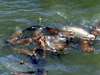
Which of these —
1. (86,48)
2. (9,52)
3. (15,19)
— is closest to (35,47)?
(9,52)

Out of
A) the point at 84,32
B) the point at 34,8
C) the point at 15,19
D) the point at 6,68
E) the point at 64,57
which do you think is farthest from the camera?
the point at 34,8

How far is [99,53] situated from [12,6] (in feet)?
14.0

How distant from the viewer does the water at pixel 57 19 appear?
876 centimetres

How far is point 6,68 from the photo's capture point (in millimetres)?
8625

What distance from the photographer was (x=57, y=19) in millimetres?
11312

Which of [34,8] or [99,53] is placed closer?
[99,53]

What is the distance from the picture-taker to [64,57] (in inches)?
362

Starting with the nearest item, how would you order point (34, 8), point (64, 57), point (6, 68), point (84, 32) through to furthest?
point (6, 68) → point (64, 57) → point (84, 32) → point (34, 8)

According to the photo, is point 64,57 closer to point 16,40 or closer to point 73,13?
point 16,40

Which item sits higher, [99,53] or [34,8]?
[34,8]

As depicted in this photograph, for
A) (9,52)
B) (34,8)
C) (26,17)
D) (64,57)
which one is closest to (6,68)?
(9,52)

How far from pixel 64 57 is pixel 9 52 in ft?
4.57

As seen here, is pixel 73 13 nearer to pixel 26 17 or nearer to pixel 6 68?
pixel 26 17

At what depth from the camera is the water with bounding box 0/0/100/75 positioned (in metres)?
8.76
